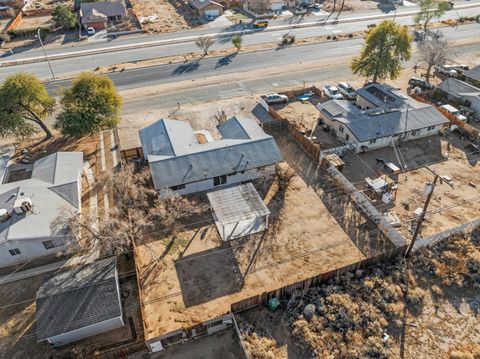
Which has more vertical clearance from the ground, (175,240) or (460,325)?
(175,240)

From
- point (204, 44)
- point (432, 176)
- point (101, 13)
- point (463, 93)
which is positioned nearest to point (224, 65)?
point (204, 44)

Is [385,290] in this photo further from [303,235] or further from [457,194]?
[457,194]

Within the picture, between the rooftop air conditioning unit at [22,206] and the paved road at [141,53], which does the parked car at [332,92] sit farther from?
the rooftop air conditioning unit at [22,206]

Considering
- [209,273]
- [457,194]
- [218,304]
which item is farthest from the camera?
[457,194]

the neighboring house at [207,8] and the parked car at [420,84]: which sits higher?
the neighboring house at [207,8]

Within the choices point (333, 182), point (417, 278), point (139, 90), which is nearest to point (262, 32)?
point (139, 90)

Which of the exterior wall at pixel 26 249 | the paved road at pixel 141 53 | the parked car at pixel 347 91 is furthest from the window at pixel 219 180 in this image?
the paved road at pixel 141 53
